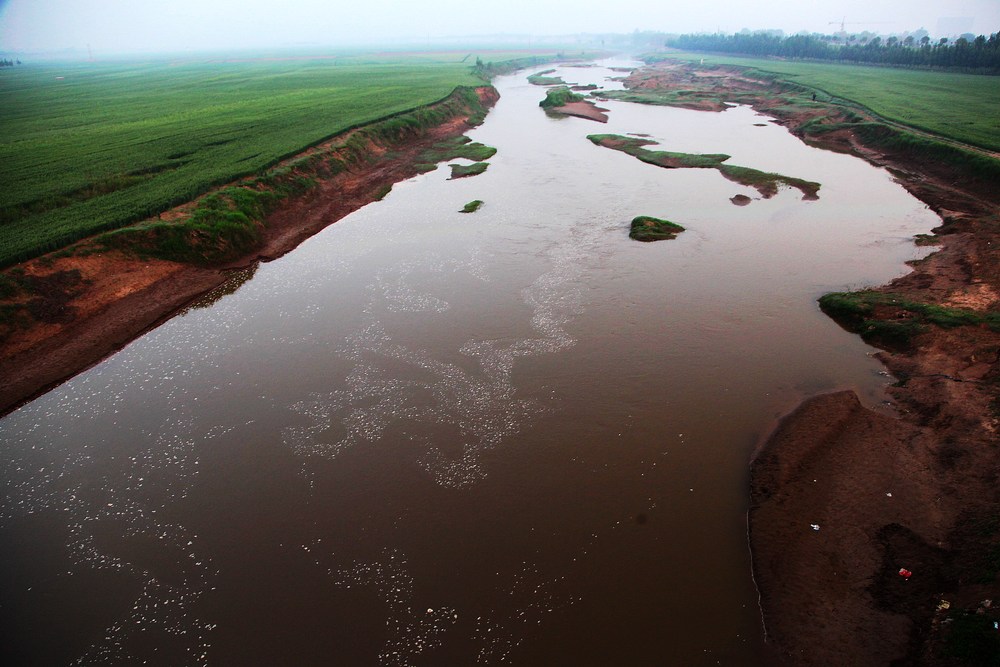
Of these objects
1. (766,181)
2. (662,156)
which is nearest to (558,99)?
(662,156)

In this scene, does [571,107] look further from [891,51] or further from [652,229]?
[891,51]

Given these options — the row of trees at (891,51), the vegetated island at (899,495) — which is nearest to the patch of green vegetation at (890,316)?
the vegetated island at (899,495)

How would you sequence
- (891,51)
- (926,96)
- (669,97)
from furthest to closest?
1. (891,51)
2. (669,97)
3. (926,96)

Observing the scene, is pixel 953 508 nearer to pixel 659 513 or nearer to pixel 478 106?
pixel 659 513

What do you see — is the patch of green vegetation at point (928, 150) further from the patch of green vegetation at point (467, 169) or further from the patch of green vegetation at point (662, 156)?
the patch of green vegetation at point (467, 169)

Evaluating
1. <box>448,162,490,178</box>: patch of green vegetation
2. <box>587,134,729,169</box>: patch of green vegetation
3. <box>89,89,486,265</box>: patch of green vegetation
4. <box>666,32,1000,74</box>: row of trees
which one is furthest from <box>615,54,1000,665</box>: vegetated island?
<box>666,32,1000,74</box>: row of trees

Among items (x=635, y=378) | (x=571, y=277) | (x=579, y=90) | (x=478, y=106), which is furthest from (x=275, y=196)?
(x=579, y=90)
